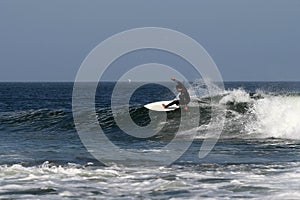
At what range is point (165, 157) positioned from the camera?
Answer: 56.5ft

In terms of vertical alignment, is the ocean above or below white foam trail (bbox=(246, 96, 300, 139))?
below

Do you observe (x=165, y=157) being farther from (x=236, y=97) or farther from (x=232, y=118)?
(x=236, y=97)

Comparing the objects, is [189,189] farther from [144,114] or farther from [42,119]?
[42,119]

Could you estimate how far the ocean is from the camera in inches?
456

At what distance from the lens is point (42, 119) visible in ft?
108

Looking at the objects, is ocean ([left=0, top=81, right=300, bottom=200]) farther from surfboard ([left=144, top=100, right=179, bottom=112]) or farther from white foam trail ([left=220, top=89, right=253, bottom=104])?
white foam trail ([left=220, top=89, right=253, bottom=104])

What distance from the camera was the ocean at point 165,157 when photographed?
11.6 m

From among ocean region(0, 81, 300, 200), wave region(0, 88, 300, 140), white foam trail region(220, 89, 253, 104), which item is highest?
white foam trail region(220, 89, 253, 104)

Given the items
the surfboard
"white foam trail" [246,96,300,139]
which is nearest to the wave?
"white foam trail" [246,96,300,139]

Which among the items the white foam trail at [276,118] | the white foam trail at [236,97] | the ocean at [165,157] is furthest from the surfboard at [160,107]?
the white foam trail at [236,97]

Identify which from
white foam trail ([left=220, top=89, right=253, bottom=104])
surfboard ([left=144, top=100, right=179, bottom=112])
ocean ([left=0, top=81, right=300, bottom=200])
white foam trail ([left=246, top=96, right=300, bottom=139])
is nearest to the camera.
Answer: ocean ([left=0, top=81, right=300, bottom=200])

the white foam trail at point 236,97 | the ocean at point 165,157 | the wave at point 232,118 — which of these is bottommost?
the ocean at point 165,157

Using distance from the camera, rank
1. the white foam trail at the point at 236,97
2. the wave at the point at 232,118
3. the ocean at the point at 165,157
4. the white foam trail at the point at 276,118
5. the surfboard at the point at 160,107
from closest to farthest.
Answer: the ocean at the point at 165,157 → the white foam trail at the point at 276,118 → the wave at the point at 232,118 → the surfboard at the point at 160,107 → the white foam trail at the point at 236,97

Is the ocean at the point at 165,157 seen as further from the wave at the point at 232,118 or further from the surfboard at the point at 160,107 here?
the surfboard at the point at 160,107
